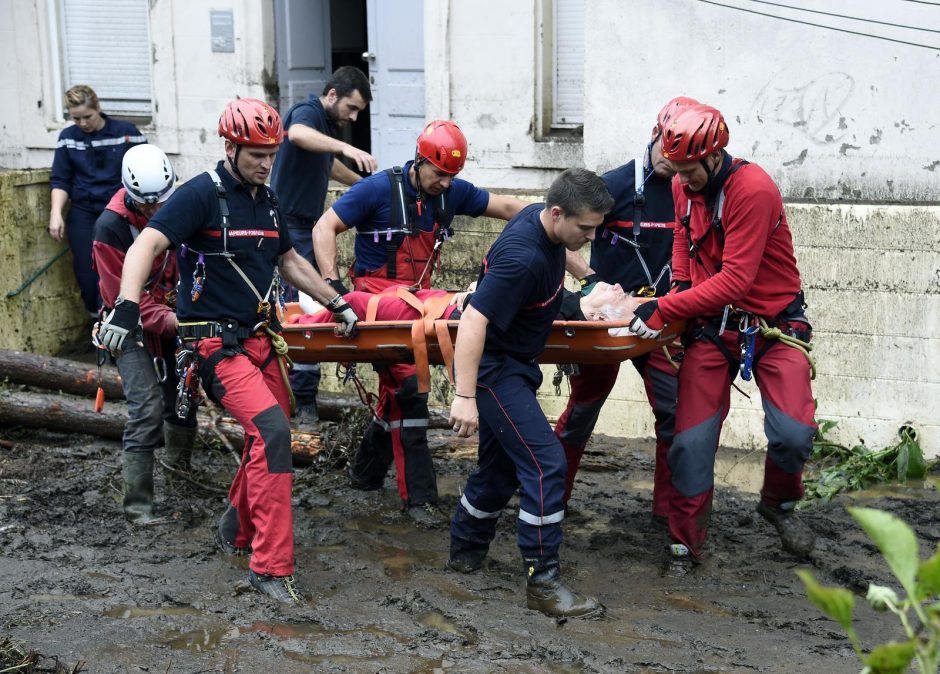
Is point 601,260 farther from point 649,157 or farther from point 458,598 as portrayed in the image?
point 458,598

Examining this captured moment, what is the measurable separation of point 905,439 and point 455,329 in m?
3.57

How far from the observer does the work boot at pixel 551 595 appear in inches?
198

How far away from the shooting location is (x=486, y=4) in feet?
30.3

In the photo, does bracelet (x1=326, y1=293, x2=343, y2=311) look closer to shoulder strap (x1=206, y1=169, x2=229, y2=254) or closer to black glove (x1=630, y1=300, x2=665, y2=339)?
shoulder strap (x1=206, y1=169, x2=229, y2=254)

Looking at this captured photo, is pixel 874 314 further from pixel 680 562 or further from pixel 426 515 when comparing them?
pixel 426 515

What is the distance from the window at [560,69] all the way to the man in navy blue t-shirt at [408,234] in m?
3.11

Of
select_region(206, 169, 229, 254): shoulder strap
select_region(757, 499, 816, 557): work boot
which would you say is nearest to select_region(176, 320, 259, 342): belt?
select_region(206, 169, 229, 254): shoulder strap

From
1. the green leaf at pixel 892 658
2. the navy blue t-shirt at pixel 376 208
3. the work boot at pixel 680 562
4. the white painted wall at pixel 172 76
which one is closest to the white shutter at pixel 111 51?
the white painted wall at pixel 172 76

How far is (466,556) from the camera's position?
219 inches

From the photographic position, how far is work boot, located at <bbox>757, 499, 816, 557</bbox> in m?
5.56

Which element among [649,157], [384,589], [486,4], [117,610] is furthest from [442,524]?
[486,4]

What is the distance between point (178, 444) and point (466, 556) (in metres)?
2.23

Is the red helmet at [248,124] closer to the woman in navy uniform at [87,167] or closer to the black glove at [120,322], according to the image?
the black glove at [120,322]

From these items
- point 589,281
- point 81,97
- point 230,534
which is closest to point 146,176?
point 230,534
